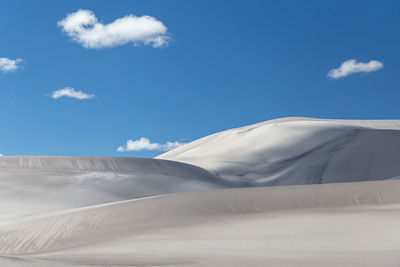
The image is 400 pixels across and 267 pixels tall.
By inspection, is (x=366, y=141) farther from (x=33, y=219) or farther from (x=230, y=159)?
(x=33, y=219)

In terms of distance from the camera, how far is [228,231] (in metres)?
6.43

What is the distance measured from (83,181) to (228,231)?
13.4m

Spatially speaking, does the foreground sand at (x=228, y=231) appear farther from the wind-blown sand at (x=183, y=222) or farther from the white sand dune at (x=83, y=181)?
the white sand dune at (x=83, y=181)

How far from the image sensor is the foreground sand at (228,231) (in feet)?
13.4

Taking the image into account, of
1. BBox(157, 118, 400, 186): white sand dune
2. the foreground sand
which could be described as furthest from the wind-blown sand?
BBox(157, 118, 400, 186): white sand dune

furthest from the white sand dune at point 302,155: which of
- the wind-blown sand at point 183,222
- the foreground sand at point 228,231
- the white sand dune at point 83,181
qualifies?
the foreground sand at point 228,231

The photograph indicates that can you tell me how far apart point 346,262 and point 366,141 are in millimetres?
27472

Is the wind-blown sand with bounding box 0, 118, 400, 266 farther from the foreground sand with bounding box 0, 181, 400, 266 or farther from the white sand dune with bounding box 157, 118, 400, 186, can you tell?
the white sand dune with bounding box 157, 118, 400, 186

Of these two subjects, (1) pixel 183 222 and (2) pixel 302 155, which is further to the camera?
(2) pixel 302 155

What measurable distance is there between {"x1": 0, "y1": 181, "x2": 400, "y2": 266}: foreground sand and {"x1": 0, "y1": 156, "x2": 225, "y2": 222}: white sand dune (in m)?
5.97

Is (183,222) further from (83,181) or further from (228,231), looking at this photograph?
(83,181)

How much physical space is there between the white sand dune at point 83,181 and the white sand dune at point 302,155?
3747 mm

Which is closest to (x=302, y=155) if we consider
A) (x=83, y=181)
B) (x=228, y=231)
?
(x=83, y=181)

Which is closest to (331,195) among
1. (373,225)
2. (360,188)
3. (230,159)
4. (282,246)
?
(360,188)
